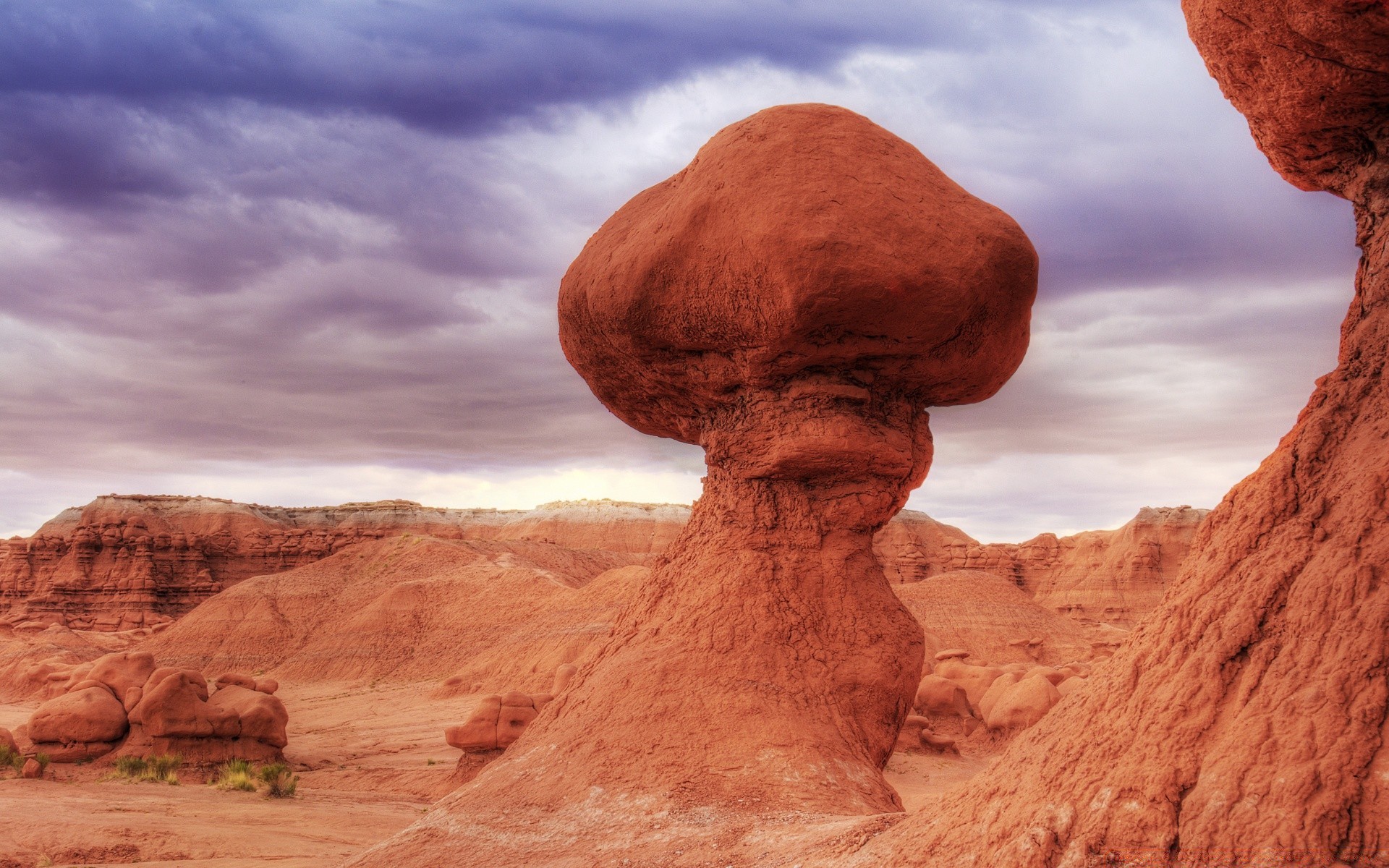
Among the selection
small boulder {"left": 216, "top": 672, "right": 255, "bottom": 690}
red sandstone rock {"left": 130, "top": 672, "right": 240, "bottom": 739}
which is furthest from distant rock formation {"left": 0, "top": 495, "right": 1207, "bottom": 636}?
red sandstone rock {"left": 130, "top": 672, "right": 240, "bottom": 739}

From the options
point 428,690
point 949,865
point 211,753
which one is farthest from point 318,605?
point 949,865

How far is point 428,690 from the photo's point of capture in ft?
82.2

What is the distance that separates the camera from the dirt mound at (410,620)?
84.2 ft

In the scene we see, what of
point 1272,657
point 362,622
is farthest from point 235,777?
point 362,622

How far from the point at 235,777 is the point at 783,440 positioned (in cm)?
958

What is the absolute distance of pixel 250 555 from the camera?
5019 cm

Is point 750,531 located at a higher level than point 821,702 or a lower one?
higher

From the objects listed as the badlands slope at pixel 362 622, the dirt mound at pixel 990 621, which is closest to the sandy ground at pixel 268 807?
the badlands slope at pixel 362 622

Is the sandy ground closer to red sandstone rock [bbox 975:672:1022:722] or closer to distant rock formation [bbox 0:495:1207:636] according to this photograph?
red sandstone rock [bbox 975:672:1022:722]

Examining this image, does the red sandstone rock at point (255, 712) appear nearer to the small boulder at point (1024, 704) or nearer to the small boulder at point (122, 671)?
the small boulder at point (122, 671)

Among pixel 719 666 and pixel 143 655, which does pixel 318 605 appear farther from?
pixel 719 666

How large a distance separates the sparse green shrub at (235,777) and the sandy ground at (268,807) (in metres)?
0.20

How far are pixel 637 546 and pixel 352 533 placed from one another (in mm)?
18194

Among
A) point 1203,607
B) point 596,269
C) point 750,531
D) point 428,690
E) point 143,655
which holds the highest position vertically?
point 596,269
